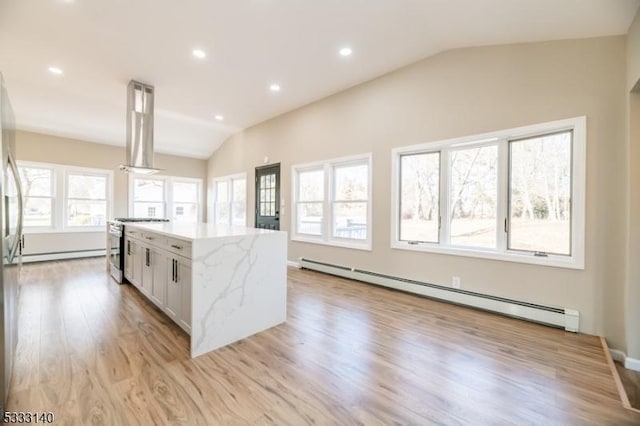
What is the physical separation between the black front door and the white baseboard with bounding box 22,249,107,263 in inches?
154

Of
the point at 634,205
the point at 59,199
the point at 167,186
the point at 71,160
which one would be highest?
the point at 71,160

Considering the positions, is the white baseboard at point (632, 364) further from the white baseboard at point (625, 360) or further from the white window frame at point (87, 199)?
the white window frame at point (87, 199)

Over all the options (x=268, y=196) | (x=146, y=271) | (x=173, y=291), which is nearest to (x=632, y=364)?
(x=173, y=291)

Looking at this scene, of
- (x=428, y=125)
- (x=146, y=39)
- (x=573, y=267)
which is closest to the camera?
(x=573, y=267)

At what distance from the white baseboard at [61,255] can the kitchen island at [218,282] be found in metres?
4.87

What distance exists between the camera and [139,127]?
4.57 meters

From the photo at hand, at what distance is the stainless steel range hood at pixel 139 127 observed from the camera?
4.46 meters

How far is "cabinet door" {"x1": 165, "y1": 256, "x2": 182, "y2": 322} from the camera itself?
2.56 metres

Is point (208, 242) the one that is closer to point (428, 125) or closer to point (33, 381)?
point (33, 381)

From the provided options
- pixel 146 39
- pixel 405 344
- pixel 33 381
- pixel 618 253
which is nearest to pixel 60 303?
pixel 33 381

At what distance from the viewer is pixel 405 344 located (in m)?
2.45

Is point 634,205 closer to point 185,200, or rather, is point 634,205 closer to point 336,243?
point 336,243

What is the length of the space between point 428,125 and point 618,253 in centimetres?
233

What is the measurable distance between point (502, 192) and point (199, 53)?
4144mm
